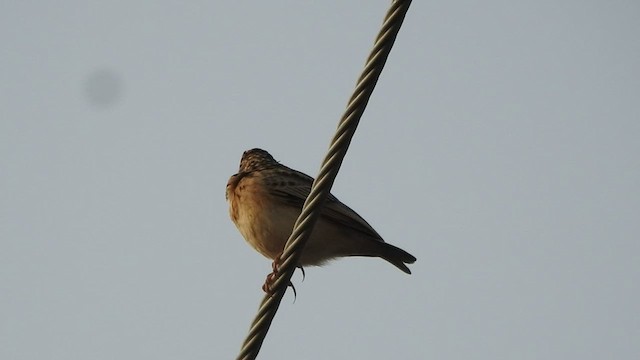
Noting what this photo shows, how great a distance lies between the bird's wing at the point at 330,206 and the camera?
7.29 meters

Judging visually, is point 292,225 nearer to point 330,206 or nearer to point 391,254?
point 330,206

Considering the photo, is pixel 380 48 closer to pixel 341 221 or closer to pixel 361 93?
pixel 361 93

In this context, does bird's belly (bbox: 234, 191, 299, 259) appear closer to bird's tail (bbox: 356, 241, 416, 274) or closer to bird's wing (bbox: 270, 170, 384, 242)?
bird's wing (bbox: 270, 170, 384, 242)

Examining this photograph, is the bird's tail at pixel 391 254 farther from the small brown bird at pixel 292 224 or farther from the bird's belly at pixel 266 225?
the bird's belly at pixel 266 225

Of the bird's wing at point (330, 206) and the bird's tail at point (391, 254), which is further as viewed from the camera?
the bird's tail at point (391, 254)

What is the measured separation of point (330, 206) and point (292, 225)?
376mm

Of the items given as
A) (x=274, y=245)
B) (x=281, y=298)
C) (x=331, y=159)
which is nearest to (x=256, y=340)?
(x=281, y=298)

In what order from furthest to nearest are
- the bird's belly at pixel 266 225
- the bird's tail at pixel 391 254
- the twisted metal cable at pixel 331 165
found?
the bird's tail at pixel 391 254, the bird's belly at pixel 266 225, the twisted metal cable at pixel 331 165

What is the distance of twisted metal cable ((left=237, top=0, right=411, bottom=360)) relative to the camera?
3.69m

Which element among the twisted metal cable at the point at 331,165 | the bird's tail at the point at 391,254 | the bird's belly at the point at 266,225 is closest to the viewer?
the twisted metal cable at the point at 331,165

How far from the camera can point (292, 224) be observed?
729cm

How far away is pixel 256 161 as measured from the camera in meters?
8.88

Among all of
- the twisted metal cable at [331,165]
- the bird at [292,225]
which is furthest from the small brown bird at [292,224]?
the twisted metal cable at [331,165]

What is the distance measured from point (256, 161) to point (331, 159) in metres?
5.08
